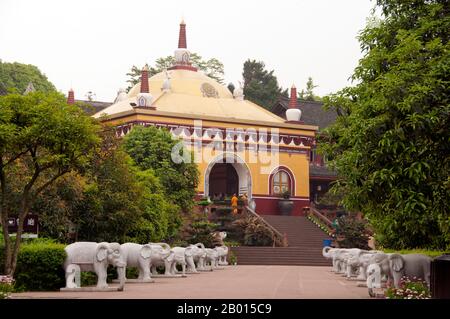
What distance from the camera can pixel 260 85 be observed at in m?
69.4

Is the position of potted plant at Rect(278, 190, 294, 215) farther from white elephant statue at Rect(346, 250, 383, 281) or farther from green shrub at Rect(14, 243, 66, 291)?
green shrub at Rect(14, 243, 66, 291)

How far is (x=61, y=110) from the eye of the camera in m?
18.0

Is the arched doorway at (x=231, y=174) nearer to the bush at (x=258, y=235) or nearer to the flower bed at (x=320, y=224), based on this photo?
the flower bed at (x=320, y=224)

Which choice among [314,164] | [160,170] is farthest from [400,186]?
[314,164]

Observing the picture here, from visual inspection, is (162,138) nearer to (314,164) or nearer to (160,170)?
(160,170)

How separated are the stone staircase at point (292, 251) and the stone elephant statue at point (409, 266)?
738 inches

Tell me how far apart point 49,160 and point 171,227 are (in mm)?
13320

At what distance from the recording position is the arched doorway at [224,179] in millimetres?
47344

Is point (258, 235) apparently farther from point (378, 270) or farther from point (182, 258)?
point (378, 270)

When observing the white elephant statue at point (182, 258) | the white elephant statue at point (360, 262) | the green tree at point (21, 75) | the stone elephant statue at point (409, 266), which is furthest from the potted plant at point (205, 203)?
the stone elephant statue at point (409, 266)

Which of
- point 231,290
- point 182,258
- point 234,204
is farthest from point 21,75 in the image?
point 231,290

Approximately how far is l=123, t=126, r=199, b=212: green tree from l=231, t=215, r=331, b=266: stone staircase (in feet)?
11.3

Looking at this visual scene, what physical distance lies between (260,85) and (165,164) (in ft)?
119

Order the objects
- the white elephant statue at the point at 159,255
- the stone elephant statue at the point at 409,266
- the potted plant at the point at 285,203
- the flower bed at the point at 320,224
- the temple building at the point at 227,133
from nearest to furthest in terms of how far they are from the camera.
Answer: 1. the stone elephant statue at the point at 409,266
2. the white elephant statue at the point at 159,255
3. the flower bed at the point at 320,224
4. the temple building at the point at 227,133
5. the potted plant at the point at 285,203
